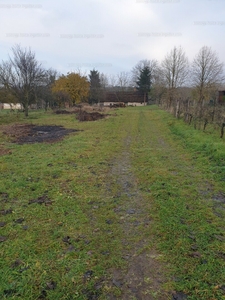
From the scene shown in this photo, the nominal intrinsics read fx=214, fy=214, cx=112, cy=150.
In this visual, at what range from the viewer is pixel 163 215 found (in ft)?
11.6

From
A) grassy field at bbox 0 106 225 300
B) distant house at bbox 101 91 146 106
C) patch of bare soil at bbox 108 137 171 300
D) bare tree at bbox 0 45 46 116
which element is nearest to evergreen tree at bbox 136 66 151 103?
distant house at bbox 101 91 146 106

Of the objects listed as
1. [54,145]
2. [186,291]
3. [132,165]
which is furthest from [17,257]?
[54,145]

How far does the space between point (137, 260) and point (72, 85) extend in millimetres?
35745

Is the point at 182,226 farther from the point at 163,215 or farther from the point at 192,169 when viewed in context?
the point at 192,169

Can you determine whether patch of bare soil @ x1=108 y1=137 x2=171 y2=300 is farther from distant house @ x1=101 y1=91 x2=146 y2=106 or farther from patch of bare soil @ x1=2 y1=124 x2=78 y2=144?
distant house @ x1=101 y1=91 x2=146 y2=106

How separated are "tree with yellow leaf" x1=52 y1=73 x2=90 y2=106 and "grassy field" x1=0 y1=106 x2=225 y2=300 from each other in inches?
1228

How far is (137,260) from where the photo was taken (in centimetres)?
262

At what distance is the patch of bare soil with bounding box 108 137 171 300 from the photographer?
2195mm

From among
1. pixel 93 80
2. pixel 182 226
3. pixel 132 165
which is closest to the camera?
pixel 182 226

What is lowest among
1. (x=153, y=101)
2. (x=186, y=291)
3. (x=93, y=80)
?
(x=186, y=291)

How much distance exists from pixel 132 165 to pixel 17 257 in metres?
4.18

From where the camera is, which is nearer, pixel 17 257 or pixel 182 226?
pixel 17 257

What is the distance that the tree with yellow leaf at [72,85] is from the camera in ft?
115

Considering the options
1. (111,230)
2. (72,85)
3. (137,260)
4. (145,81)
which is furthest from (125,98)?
(137,260)
